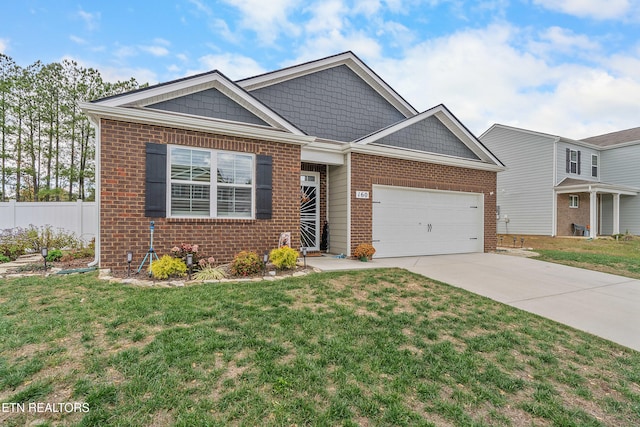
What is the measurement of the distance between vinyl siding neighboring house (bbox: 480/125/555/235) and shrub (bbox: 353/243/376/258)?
1476 cm

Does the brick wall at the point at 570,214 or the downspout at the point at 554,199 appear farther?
the brick wall at the point at 570,214

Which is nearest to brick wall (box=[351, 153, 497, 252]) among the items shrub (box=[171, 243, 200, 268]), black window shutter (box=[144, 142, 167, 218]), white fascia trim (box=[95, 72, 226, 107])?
white fascia trim (box=[95, 72, 226, 107])

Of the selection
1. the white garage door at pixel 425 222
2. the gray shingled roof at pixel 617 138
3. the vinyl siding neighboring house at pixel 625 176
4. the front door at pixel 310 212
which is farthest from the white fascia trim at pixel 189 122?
the gray shingled roof at pixel 617 138

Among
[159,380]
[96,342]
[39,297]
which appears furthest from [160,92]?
[159,380]

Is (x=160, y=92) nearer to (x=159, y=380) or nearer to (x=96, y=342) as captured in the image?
(x=96, y=342)

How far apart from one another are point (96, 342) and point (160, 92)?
5.35 meters

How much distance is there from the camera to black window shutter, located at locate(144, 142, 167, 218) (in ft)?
21.2

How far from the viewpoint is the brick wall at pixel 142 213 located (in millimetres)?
6215

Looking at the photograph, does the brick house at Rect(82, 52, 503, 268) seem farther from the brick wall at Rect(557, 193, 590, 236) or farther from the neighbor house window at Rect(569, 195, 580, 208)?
the neighbor house window at Rect(569, 195, 580, 208)

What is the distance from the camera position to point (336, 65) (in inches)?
454

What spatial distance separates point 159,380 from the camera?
264cm

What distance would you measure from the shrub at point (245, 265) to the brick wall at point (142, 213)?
3.30 feet

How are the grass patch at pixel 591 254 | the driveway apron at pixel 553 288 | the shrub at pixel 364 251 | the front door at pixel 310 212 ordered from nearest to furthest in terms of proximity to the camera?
the driveway apron at pixel 553 288 < the shrub at pixel 364 251 < the grass patch at pixel 591 254 < the front door at pixel 310 212

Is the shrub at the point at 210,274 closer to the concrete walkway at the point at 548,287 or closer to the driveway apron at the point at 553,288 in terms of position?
the concrete walkway at the point at 548,287
